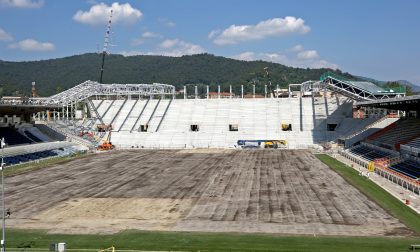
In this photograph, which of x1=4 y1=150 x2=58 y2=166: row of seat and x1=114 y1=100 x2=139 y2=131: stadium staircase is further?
x1=114 y1=100 x2=139 y2=131: stadium staircase

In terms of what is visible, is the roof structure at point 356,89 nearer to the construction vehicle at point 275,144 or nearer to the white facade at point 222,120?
the white facade at point 222,120

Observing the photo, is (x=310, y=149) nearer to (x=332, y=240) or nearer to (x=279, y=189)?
(x=279, y=189)

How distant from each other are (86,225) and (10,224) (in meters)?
5.85

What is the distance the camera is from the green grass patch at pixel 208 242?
27.9 m

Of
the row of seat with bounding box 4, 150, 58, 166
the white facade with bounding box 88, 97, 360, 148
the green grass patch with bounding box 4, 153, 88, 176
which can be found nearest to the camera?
the green grass patch with bounding box 4, 153, 88, 176

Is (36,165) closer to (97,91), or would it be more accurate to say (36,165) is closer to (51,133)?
(51,133)

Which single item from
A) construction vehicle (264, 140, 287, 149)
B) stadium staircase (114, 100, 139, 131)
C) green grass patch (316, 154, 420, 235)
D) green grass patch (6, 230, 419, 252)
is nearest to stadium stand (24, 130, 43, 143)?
stadium staircase (114, 100, 139, 131)

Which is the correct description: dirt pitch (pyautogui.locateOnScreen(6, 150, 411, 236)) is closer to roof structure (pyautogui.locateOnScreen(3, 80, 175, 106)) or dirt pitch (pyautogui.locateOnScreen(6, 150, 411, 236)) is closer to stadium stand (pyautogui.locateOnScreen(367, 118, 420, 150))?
stadium stand (pyautogui.locateOnScreen(367, 118, 420, 150))

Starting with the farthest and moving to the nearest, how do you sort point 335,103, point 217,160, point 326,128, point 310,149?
point 335,103
point 326,128
point 310,149
point 217,160

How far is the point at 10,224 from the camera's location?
3506 centimetres

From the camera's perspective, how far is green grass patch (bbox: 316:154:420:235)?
34438 mm

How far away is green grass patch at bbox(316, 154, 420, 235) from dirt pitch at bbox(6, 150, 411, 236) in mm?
898

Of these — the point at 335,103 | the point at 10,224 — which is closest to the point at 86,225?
the point at 10,224

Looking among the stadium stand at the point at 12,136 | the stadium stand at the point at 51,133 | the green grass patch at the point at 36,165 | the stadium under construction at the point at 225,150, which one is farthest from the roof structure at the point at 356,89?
the stadium stand at the point at 12,136
